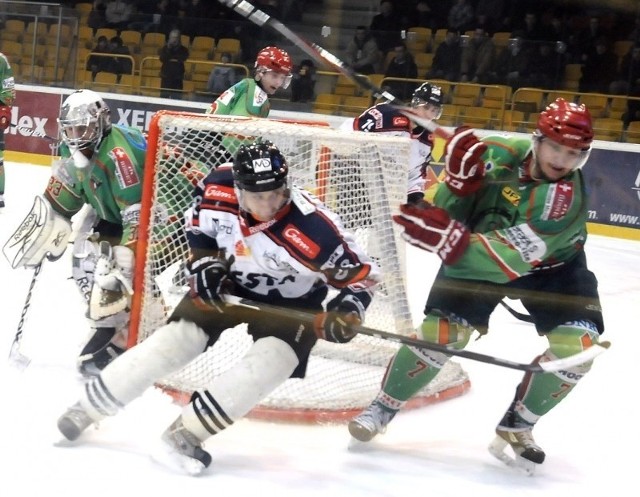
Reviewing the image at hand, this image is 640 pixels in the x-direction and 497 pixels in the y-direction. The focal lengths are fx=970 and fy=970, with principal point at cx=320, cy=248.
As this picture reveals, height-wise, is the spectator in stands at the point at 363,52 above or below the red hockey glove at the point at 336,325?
above

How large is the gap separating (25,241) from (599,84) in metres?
5.16

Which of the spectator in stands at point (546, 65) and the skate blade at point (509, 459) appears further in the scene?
the spectator in stands at point (546, 65)

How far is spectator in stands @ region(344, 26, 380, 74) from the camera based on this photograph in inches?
296

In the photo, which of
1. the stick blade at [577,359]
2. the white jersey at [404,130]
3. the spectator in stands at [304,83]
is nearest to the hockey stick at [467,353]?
the stick blade at [577,359]

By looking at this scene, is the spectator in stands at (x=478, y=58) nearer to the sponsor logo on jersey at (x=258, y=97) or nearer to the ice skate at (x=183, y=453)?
the sponsor logo on jersey at (x=258, y=97)

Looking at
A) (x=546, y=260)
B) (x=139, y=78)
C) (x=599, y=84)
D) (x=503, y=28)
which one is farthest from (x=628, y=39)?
(x=546, y=260)

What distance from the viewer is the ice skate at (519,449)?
237 centimetres

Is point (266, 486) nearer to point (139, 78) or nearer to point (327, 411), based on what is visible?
point (327, 411)

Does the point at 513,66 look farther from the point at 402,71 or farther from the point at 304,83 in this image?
the point at 304,83

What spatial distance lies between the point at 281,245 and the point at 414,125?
270 centimetres

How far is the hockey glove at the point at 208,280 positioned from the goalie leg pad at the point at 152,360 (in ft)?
0.29

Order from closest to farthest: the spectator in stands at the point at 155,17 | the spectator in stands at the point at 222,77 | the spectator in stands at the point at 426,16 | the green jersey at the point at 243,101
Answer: the green jersey at the point at 243,101
the spectator in stands at the point at 426,16
the spectator in stands at the point at 222,77
the spectator in stands at the point at 155,17

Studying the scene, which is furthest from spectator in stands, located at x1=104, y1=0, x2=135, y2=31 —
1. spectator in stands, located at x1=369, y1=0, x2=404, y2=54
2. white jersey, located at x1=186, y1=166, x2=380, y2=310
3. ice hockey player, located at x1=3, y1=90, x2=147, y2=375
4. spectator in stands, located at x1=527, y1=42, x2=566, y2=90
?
white jersey, located at x1=186, y1=166, x2=380, y2=310

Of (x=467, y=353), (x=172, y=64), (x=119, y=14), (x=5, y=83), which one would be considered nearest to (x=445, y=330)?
(x=467, y=353)
